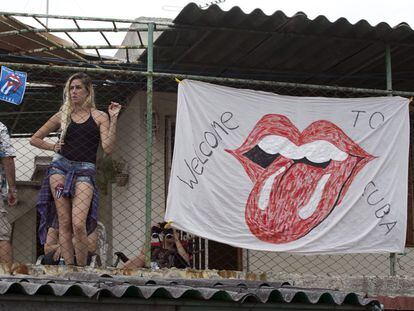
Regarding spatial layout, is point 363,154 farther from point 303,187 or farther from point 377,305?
point 377,305

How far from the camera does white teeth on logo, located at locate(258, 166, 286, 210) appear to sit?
7707mm

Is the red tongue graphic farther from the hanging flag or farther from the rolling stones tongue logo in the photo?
the hanging flag

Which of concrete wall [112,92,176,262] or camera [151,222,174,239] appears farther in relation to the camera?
concrete wall [112,92,176,262]

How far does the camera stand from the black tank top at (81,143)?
7.11 m

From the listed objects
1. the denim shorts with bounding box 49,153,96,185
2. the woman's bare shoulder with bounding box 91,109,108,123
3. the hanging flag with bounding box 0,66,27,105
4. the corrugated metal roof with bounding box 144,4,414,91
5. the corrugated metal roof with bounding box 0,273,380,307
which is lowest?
the corrugated metal roof with bounding box 0,273,380,307

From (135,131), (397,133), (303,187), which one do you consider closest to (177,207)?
(303,187)

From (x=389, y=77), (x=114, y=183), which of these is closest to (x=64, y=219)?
(x=389, y=77)

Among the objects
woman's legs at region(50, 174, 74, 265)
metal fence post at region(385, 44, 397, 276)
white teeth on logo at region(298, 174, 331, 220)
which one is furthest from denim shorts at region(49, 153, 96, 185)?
metal fence post at region(385, 44, 397, 276)

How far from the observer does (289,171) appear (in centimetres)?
783

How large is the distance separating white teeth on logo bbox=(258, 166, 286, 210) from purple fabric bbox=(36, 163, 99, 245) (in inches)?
62.6

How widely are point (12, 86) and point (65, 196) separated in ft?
4.07

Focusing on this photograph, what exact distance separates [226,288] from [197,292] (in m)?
0.38

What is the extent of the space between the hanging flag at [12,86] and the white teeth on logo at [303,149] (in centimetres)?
235

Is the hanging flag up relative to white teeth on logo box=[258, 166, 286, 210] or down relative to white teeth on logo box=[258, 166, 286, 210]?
up
